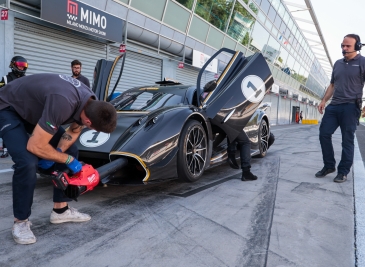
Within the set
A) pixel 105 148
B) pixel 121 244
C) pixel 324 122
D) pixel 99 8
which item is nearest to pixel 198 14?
pixel 99 8

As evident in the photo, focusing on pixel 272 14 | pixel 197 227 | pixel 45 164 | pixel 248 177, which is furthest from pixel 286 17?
pixel 45 164

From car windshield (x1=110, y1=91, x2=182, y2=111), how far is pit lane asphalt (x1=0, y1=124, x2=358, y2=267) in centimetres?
102

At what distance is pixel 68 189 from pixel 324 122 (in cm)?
340

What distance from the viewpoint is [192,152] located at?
11.0 feet

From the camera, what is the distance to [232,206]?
284cm

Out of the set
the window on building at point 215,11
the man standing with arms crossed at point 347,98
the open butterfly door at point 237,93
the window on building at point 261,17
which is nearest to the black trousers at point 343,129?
the man standing with arms crossed at point 347,98

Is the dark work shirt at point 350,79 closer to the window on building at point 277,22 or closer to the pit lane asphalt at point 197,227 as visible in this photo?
the pit lane asphalt at point 197,227

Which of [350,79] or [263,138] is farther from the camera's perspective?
[263,138]

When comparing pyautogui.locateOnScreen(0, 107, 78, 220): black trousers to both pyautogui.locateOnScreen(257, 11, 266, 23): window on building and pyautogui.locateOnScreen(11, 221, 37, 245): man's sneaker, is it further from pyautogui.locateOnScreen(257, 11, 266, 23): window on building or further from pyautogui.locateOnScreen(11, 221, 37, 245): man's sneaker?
pyautogui.locateOnScreen(257, 11, 266, 23): window on building

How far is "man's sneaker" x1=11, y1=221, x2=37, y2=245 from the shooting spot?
197cm

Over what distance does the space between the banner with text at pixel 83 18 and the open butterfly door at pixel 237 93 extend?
18.7 ft

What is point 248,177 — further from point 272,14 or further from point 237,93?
point 272,14

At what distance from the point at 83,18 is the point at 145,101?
5788mm

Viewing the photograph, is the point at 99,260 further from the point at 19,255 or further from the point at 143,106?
the point at 143,106
